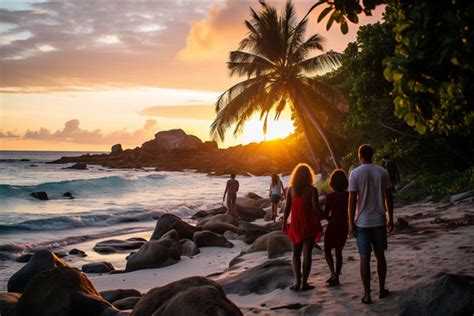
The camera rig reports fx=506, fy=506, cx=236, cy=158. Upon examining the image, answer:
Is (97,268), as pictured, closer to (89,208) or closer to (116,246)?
(116,246)

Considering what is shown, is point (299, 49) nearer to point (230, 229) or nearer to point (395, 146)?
point (395, 146)

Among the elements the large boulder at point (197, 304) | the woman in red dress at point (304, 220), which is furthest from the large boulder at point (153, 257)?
the large boulder at point (197, 304)

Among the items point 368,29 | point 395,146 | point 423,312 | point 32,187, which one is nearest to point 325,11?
point 423,312

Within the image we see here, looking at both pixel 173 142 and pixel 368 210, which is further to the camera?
pixel 173 142

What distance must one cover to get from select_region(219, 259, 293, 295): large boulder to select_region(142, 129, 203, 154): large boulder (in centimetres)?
8241

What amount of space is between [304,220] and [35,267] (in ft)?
17.7

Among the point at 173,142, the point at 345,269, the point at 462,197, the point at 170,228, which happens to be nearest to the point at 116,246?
the point at 170,228

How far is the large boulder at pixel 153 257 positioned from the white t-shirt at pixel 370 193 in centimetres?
677

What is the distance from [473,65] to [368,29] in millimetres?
14463

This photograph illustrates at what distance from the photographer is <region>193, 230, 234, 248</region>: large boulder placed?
14.2m

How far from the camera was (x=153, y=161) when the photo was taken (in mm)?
85812

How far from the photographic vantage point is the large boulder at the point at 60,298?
660 centimetres

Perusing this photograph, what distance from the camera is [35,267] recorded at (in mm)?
9445

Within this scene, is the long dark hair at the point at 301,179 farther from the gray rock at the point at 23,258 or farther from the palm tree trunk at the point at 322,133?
the palm tree trunk at the point at 322,133
